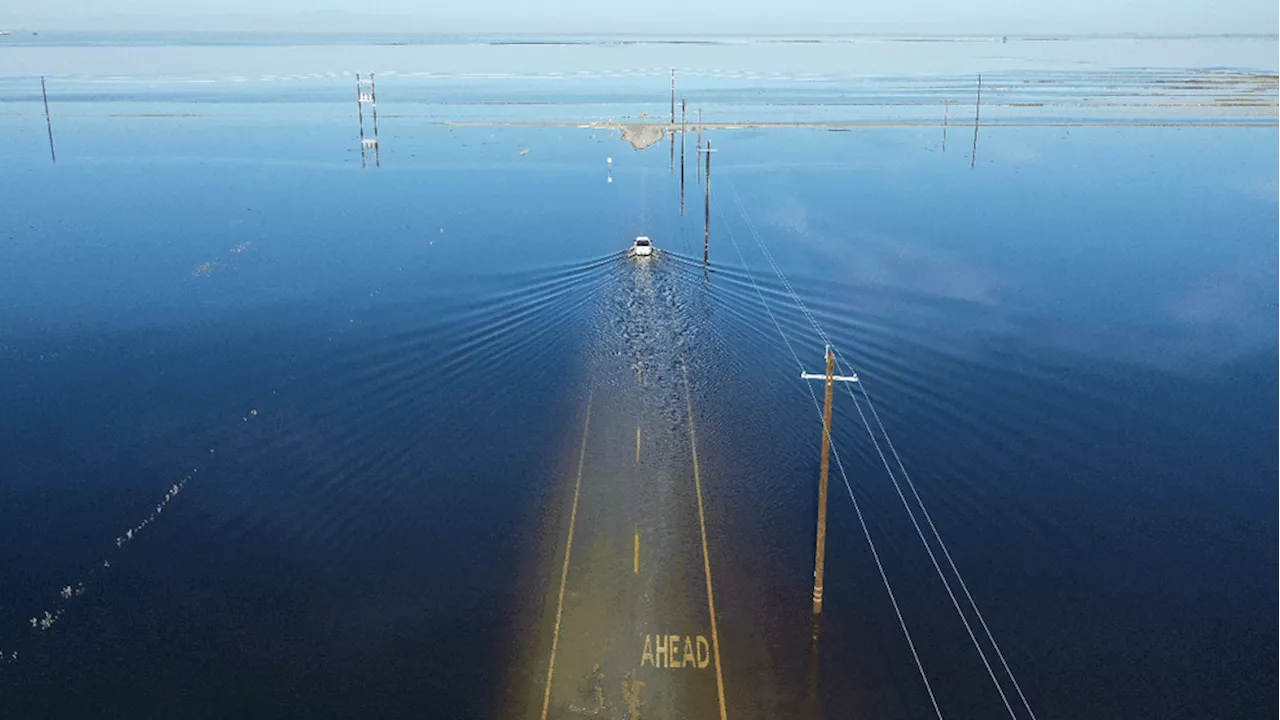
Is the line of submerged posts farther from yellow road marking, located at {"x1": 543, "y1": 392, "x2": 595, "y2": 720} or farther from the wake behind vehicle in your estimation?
yellow road marking, located at {"x1": 543, "y1": 392, "x2": 595, "y2": 720}

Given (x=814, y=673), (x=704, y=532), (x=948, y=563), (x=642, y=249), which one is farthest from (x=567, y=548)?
(x=642, y=249)

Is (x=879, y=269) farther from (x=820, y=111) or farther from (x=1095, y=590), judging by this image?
(x=820, y=111)

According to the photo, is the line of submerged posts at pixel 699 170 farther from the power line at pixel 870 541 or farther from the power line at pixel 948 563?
the power line at pixel 948 563

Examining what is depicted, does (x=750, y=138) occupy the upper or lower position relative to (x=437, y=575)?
upper

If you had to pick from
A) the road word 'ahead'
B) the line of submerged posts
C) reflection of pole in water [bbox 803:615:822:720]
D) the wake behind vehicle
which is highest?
the line of submerged posts

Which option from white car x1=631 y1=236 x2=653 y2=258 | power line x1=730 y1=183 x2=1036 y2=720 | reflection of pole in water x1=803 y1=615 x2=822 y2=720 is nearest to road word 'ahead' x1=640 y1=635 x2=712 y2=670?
reflection of pole in water x1=803 y1=615 x2=822 y2=720

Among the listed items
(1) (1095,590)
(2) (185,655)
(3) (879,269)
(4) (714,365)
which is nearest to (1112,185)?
(3) (879,269)
